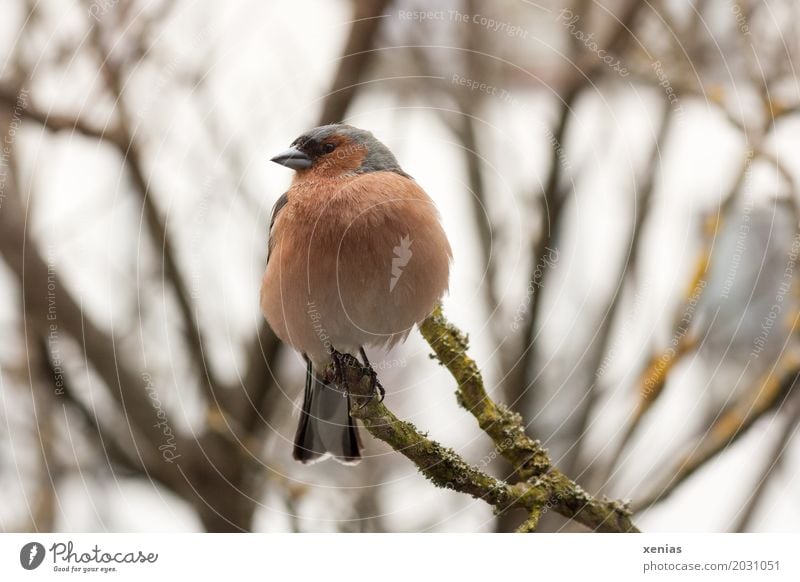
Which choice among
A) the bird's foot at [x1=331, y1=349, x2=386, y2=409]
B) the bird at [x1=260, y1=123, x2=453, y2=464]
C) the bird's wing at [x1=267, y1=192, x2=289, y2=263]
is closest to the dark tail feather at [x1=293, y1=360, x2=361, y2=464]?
the bird at [x1=260, y1=123, x2=453, y2=464]

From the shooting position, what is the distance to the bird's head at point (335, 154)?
2.80 meters

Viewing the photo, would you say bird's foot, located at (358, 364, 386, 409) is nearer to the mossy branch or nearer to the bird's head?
the mossy branch

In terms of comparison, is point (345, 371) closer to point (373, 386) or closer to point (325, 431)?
point (373, 386)

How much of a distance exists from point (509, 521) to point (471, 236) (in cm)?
112

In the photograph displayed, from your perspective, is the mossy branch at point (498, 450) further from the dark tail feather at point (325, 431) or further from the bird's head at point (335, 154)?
the bird's head at point (335, 154)

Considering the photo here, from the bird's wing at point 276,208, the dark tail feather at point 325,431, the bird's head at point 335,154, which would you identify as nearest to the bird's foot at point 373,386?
the dark tail feather at point 325,431

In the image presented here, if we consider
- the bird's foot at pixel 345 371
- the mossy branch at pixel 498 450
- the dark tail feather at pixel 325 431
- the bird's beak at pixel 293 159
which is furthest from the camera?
the dark tail feather at pixel 325 431

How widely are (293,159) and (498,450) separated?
119cm

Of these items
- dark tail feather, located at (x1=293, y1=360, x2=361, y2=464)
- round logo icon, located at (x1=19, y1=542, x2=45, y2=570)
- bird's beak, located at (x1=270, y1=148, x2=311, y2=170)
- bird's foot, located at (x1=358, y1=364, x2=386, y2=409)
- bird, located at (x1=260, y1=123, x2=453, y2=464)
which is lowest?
round logo icon, located at (x1=19, y1=542, x2=45, y2=570)

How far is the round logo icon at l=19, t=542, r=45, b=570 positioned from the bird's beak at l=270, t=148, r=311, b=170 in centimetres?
153

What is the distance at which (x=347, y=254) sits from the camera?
2555 millimetres

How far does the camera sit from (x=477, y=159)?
3436 millimetres

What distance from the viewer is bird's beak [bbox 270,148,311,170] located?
2.80 m

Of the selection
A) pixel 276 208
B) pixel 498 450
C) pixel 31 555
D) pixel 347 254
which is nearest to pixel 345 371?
pixel 347 254
